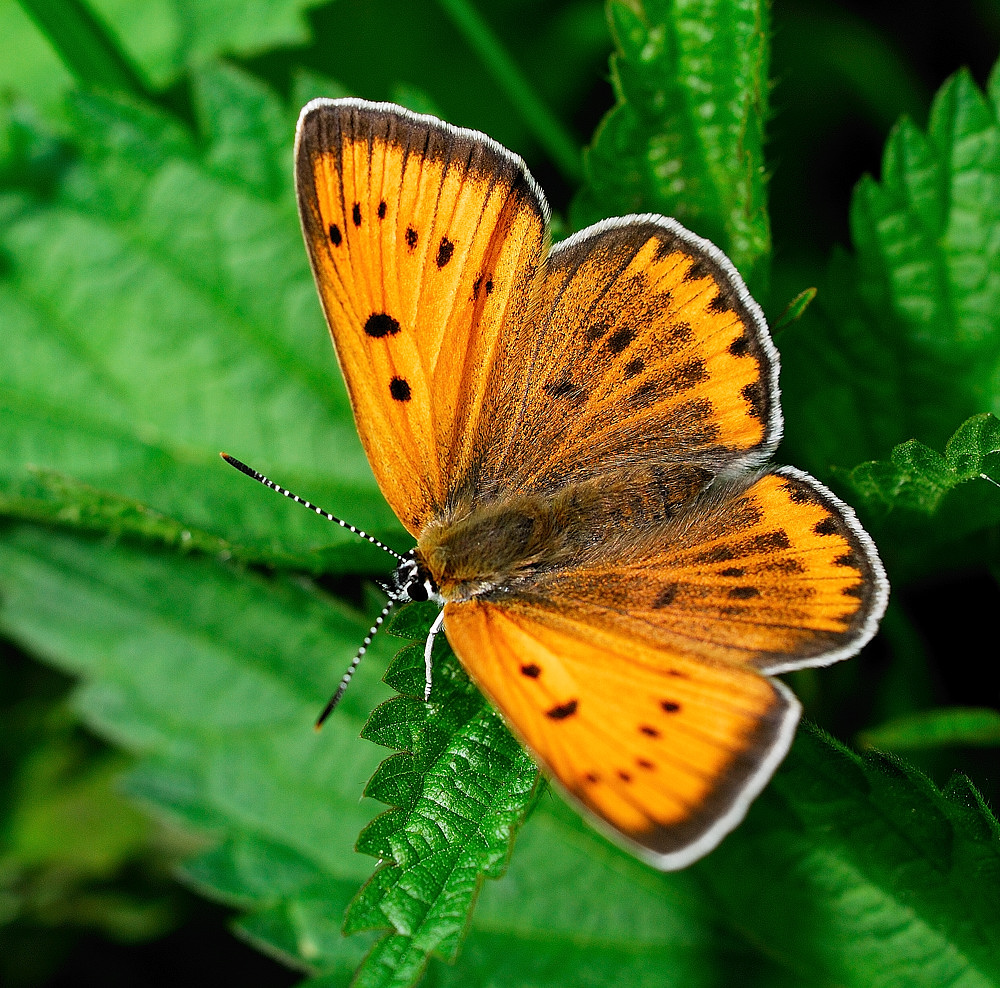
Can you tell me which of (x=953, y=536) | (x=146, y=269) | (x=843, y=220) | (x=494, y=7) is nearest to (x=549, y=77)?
(x=494, y=7)

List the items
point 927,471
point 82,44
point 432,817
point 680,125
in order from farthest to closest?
point 82,44
point 680,125
point 927,471
point 432,817

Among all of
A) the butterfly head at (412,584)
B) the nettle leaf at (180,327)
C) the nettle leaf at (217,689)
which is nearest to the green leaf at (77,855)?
the nettle leaf at (217,689)

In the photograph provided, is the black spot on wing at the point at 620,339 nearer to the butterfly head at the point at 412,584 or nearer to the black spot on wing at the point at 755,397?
the black spot on wing at the point at 755,397

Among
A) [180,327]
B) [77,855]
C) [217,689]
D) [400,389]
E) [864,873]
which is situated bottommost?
[864,873]

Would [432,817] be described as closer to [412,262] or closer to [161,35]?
[412,262]

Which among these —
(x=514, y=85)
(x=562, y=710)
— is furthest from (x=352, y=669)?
(x=514, y=85)

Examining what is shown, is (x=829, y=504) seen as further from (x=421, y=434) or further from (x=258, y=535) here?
(x=258, y=535)

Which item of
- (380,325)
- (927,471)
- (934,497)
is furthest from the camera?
(380,325)
